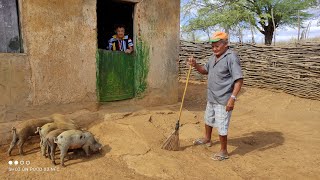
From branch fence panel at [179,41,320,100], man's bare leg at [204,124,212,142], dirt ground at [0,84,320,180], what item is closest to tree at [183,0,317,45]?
branch fence panel at [179,41,320,100]

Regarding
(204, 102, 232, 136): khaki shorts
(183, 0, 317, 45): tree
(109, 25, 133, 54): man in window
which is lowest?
(204, 102, 232, 136): khaki shorts

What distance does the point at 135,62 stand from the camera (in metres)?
5.34

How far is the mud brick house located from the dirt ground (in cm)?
45

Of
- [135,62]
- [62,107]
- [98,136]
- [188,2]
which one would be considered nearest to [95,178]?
[98,136]

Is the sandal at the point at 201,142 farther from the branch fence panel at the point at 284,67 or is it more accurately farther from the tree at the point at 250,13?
the tree at the point at 250,13

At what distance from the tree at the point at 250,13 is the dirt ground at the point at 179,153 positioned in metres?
10.5

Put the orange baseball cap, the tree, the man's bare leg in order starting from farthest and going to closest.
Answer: the tree < the man's bare leg < the orange baseball cap

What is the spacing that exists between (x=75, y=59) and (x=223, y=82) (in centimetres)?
236

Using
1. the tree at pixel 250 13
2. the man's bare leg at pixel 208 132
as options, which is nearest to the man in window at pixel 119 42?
the man's bare leg at pixel 208 132

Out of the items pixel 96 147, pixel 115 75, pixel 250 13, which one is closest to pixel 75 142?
pixel 96 147

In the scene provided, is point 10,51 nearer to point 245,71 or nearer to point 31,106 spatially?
point 31,106

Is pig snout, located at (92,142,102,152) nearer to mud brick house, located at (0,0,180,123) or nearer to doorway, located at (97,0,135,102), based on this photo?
mud brick house, located at (0,0,180,123)

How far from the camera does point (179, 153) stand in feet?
13.4

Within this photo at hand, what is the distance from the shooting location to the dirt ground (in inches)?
137
